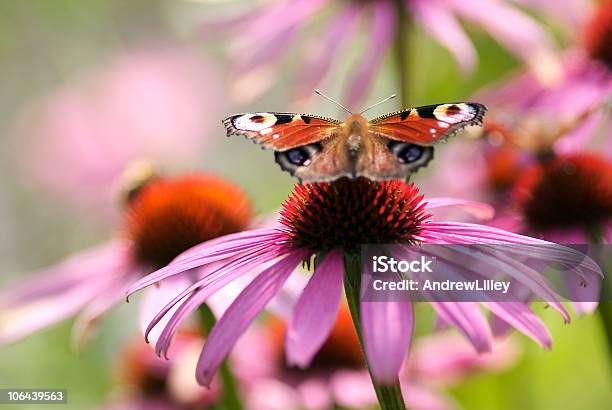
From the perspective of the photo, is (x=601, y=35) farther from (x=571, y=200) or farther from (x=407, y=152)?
(x=407, y=152)

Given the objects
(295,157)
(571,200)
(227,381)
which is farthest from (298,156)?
(571,200)

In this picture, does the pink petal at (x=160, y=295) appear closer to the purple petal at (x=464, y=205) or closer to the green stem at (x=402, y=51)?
the purple petal at (x=464, y=205)

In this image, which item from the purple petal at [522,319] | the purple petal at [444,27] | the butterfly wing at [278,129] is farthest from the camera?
the purple petal at [444,27]

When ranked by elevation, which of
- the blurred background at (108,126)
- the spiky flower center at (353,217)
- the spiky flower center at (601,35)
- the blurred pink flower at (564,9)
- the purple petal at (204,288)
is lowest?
the purple petal at (204,288)

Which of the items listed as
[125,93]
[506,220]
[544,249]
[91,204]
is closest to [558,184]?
[506,220]

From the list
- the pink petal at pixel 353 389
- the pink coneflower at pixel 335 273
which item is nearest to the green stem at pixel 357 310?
the pink coneflower at pixel 335 273

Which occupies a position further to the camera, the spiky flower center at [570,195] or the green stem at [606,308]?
the spiky flower center at [570,195]

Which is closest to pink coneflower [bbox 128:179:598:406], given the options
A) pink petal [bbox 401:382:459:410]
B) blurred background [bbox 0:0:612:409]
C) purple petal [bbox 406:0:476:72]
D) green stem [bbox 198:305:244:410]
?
green stem [bbox 198:305:244:410]
